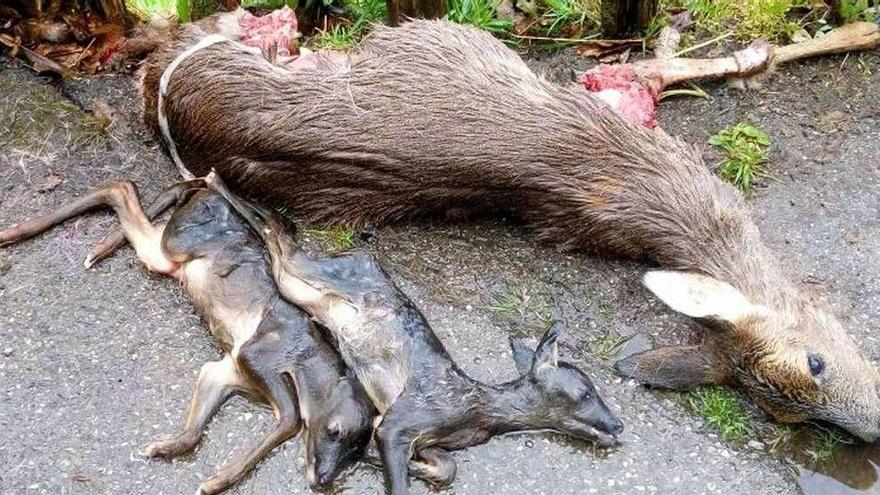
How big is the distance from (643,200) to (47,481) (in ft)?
8.18

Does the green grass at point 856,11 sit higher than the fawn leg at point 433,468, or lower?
higher

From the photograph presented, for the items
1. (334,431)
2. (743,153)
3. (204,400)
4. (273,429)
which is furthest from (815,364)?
(204,400)

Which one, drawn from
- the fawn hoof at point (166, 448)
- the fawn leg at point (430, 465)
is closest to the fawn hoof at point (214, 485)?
the fawn hoof at point (166, 448)

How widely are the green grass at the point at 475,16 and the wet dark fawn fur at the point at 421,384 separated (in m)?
1.92

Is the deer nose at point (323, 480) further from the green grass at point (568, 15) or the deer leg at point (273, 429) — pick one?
the green grass at point (568, 15)

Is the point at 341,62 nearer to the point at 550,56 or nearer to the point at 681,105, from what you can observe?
the point at 550,56

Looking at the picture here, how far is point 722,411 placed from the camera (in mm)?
4305

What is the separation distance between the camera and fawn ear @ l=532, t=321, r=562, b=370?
4.20 meters

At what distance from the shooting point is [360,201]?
4.90 meters

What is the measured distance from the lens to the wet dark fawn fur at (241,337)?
13.2 ft

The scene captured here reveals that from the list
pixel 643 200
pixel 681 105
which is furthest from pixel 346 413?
pixel 681 105

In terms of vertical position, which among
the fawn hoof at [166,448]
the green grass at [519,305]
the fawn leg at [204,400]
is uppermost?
the green grass at [519,305]

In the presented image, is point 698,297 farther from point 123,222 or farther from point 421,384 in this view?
point 123,222

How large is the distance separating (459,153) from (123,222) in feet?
4.64
